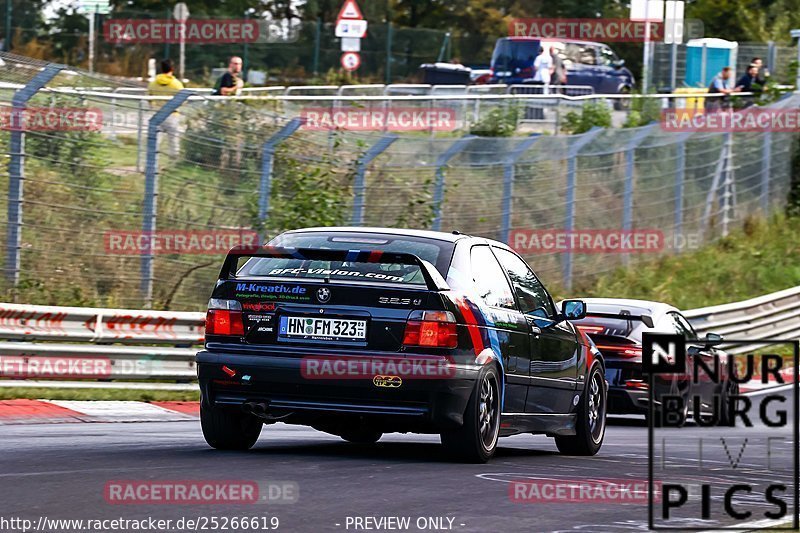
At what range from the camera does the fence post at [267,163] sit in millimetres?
18938

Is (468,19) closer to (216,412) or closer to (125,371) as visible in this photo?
(125,371)

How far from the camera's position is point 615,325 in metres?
16.3

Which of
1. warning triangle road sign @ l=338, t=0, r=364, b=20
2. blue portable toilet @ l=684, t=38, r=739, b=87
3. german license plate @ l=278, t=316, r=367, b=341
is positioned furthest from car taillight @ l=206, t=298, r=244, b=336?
blue portable toilet @ l=684, t=38, r=739, b=87

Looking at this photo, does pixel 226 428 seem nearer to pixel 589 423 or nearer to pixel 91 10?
pixel 589 423

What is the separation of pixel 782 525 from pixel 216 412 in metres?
3.85

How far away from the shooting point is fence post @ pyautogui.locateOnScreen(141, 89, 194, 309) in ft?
57.7

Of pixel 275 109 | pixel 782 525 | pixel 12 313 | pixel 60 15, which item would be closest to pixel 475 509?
pixel 782 525

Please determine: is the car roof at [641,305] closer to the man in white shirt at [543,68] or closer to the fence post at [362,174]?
the fence post at [362,174]

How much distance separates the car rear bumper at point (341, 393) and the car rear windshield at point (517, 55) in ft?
111

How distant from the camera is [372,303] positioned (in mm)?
9711

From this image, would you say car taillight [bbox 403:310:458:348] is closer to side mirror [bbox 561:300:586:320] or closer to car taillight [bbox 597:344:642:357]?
side mirror [bbox 561:300:586:320]

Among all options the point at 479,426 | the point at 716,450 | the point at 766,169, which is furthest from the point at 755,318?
the point at 479,426

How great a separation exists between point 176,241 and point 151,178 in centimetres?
87

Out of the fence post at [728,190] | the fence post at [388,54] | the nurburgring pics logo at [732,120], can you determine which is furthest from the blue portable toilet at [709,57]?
the fence post at [728,190]
